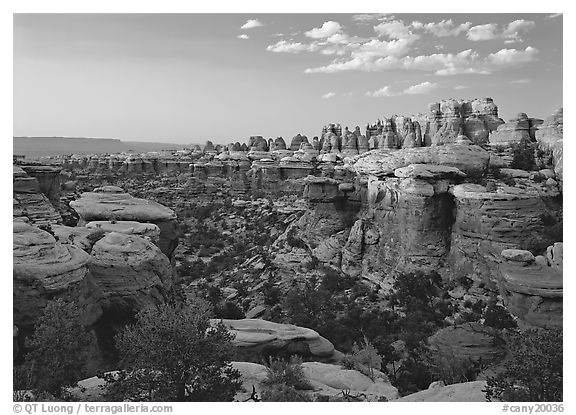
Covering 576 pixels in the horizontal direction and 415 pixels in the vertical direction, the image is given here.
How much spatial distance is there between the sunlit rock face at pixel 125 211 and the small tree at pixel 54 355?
7.88m

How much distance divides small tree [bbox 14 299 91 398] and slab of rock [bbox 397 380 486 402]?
6199mm

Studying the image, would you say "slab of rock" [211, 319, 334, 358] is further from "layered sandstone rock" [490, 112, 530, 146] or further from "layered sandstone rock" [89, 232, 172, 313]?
"layered sandstone rock" [490, 112, 530, 146]

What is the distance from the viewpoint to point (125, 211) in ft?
52.2

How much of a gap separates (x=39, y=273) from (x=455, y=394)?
8447 millimetres

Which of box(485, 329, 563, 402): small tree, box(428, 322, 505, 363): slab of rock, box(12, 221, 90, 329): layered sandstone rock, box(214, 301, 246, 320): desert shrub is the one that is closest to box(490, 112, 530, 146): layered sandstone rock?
box(428, 322, 505, 363): slab of rock

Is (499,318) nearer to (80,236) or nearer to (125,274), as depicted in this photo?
(125,274)

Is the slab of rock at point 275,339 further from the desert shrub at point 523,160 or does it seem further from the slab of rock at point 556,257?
the desert shrub at point 523,160

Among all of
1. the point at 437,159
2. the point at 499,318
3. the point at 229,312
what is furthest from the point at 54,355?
the point at 437,159
